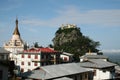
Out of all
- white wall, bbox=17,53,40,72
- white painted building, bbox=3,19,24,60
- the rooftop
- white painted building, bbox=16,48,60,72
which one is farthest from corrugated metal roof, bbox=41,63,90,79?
white painted building, bbox=3,19,24,60

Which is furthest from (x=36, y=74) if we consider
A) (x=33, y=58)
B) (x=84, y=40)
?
(x=84, y=40)

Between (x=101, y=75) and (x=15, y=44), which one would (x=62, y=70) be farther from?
(x=15, y=44)

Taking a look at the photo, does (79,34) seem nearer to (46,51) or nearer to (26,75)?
(46,51)

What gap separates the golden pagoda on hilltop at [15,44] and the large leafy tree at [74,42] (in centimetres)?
2383

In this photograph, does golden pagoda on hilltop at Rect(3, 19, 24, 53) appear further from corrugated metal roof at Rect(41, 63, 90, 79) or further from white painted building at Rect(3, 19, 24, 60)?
corrugated metal roof at Rect(41, 63, 90, 79)

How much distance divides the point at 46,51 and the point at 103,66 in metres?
20.7

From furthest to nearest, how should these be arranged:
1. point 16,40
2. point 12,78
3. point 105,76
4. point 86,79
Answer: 1. point 16,40
2. point 105,76
3. point 86,79
4. point 12,78

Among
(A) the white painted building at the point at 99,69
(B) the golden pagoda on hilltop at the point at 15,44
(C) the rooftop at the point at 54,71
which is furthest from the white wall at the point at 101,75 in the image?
(B) the golden pagoda on hilltop at the point at 15,44

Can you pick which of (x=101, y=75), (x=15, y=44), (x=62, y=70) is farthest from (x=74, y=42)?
(x=62, y=70)

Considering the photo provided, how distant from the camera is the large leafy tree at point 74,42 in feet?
334

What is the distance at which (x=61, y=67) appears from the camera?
51406mm

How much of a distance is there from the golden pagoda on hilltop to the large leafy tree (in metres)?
23.8

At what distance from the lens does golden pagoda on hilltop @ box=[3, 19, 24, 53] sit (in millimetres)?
84438

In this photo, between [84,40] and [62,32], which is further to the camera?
[62,32]
